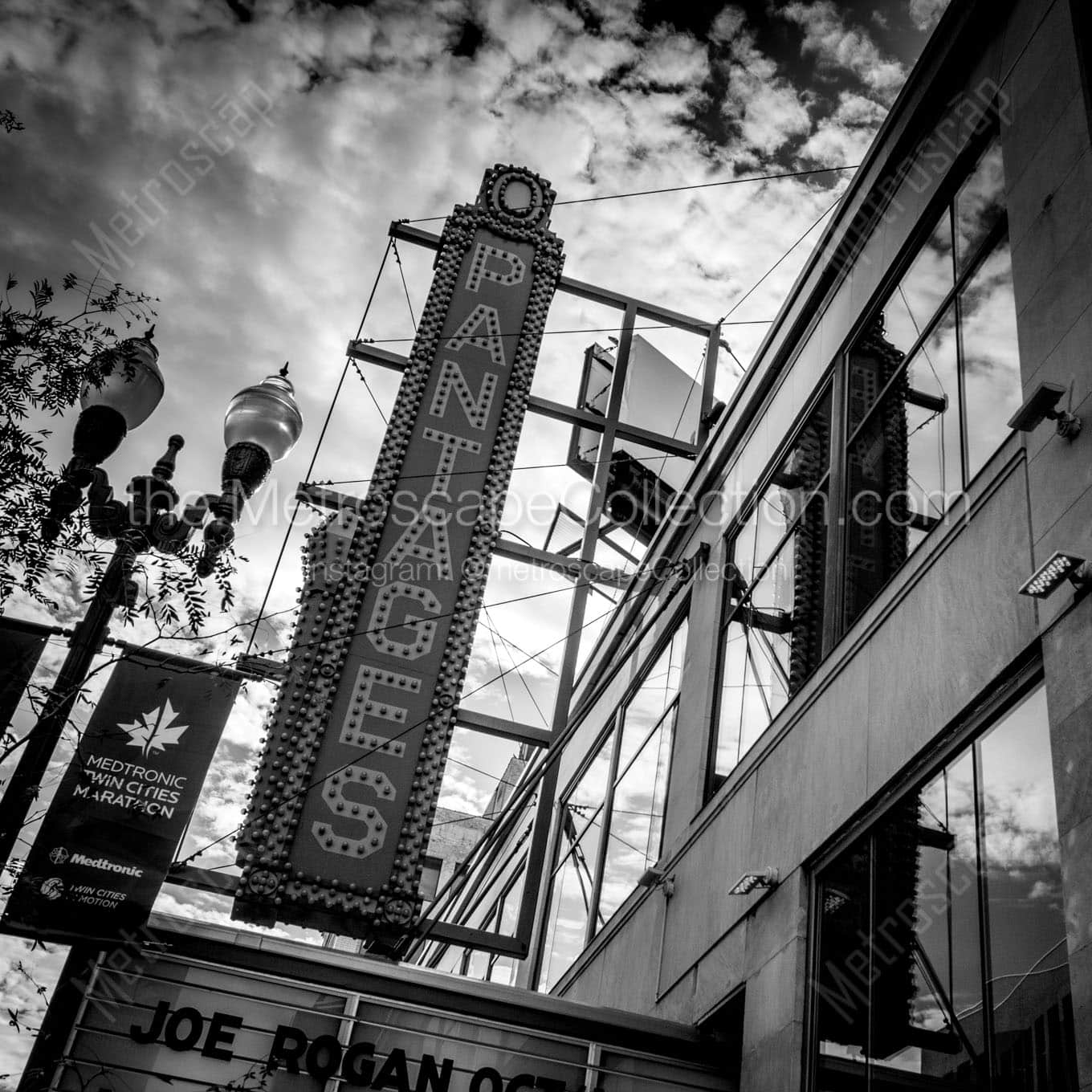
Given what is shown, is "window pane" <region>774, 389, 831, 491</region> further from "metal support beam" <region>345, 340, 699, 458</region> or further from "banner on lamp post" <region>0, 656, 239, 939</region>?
"metal support beam" <region>345, 340, 699, 458</region>

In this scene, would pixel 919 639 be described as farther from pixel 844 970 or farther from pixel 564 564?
pixel 564 564

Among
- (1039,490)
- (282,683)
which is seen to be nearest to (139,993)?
(282,683)

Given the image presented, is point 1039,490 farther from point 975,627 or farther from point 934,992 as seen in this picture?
point 934,992

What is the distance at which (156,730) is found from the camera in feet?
30.8

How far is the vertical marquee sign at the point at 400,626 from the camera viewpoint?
1280cm

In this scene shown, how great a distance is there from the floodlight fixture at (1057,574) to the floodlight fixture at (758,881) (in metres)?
3.98

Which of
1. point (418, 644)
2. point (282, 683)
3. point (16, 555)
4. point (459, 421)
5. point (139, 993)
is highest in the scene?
point (459, 421)

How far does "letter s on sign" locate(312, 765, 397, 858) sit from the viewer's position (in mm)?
12984

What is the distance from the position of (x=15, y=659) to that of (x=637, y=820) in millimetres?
8651

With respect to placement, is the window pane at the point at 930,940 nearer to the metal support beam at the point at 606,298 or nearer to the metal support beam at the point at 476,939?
the metal support beam at the point at 476,939

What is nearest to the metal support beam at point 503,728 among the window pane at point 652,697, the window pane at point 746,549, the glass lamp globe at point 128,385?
the window pane at point 652,697

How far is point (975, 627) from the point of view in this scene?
273 inches

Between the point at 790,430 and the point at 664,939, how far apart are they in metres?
5.50

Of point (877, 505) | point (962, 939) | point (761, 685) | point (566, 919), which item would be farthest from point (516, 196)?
point (962, 939)
